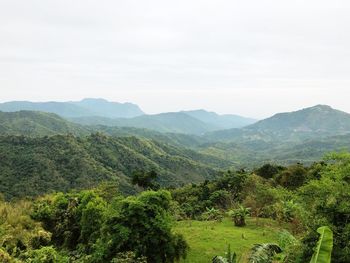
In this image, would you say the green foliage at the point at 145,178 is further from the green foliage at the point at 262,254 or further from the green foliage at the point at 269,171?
the green foliage at the point at 262,254

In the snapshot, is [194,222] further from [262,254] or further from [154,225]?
[262,254]

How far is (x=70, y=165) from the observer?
316ft

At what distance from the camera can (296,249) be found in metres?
12.0

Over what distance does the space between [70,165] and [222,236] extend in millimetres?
76947

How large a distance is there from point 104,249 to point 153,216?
109 inches

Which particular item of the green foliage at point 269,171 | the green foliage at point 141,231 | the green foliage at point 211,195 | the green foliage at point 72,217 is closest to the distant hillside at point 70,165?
the green foliage at point 211,195

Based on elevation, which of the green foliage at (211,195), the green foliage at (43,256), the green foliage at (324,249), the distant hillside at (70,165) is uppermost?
the green foliage at (324,249)

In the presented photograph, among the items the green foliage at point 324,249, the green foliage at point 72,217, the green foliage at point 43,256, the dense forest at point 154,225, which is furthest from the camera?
the green foliage at point 72,217

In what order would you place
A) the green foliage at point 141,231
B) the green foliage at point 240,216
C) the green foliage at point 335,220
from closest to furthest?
the green foliage at point 335,220, the green foliage at point 141,231, the green foliage at point 240,216

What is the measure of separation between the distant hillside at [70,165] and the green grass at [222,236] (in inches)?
1951

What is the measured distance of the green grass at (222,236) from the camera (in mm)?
22552

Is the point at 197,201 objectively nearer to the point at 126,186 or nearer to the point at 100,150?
the point at 126,186

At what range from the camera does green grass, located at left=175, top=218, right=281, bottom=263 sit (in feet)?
74.0

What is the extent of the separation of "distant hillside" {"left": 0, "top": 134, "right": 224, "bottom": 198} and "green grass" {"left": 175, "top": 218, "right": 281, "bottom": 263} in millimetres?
49556
